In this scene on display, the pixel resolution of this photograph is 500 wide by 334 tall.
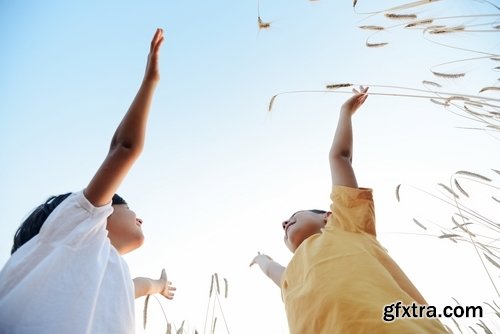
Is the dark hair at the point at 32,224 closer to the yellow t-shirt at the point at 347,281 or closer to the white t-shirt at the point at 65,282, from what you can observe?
the white t-shirt at the point at 65,282

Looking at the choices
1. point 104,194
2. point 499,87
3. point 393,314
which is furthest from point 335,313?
point 499,87

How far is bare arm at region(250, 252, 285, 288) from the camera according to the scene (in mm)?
2353

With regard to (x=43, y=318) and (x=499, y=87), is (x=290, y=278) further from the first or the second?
(x=499, y=87)

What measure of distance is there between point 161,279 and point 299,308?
3.54 feet

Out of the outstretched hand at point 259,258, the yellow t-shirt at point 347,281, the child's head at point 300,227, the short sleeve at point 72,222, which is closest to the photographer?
the short sleeve at point 72,222

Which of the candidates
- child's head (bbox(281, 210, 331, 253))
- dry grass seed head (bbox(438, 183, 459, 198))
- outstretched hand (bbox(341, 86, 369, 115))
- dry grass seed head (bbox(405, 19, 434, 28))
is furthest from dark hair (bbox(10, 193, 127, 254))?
dry grass seed head (bbox(438, 183, 459, 198))

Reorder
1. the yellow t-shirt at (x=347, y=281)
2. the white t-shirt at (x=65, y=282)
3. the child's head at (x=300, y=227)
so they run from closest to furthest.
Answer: the white t-shirt at (x=65, y=282)
the yellow t-shirt at (x=347, y=281)
the child's head at (x=300, y=227)

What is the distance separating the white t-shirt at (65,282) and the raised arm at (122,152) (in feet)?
0.14

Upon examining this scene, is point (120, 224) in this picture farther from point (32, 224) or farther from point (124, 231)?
point (32, 224)

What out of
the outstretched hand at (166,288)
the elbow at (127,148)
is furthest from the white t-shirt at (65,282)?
the outstretched hand at (166,288)

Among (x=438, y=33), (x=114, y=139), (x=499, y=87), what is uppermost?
(x=438, y=33)

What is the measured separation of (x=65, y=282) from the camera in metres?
1.08

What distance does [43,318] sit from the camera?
989 millimetres

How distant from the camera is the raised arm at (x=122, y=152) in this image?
1.16 m
